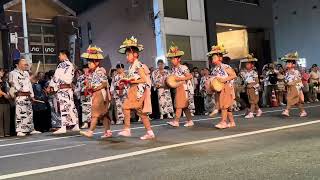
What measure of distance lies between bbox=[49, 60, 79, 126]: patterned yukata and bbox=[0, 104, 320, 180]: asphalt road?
21.0 inches

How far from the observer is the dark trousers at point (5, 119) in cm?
1278

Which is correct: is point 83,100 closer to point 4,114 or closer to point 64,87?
point 4,114

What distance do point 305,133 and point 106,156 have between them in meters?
4.31

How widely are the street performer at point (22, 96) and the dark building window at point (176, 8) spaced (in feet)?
40.2

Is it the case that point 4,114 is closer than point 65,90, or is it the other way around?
point 65,90

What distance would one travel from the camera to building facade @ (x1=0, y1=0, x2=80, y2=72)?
62.5ft

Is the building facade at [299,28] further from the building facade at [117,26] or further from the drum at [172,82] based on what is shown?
the drum at [172,82]

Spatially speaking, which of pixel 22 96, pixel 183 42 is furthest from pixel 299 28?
pixel 22 96

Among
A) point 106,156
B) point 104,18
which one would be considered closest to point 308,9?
point 104,18

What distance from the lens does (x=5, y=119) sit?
12875mm

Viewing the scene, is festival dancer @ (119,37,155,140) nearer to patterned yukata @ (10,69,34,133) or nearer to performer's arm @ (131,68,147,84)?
performer's arm @ (131,68,147,84)

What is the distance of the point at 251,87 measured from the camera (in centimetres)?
1549

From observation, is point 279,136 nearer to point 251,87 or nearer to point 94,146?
point 94,146

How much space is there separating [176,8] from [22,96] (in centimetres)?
1362
